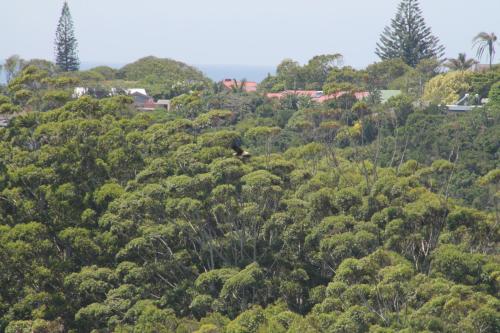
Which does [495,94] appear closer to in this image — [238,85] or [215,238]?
[238,85]

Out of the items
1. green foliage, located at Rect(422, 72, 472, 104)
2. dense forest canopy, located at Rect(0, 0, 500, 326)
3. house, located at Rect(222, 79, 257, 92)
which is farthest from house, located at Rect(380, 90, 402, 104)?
dense forest canopy, located at Rect(0, 0, 500, 326)

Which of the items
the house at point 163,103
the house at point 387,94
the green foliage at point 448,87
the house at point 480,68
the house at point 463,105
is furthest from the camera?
the house at point 480,68

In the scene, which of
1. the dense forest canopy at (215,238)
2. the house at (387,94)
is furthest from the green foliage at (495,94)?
the dense forest canopy at (215,238)

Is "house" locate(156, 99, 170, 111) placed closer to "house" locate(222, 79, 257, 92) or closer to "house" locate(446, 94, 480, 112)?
"house" locate(222, 79, 257, 92)

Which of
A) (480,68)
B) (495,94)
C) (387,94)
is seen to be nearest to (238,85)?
(387,94)

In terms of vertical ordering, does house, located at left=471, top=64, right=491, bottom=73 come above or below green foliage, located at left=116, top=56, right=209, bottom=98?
above

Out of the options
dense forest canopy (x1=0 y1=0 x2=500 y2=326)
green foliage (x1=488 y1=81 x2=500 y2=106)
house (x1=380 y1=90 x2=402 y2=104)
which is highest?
green foliage (x1=488 y1=81 x2=500 y2=106)

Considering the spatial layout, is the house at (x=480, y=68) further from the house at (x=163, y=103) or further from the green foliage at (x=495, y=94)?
the house at (x=163, y=103)

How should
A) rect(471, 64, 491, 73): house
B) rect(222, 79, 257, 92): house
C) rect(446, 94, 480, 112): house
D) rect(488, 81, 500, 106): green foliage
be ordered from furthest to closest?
rect(222, 79, 257, 92): house
rect(471, 64, 491, 73): house
rect(446, 94, 480, 112): house
rect(488, 81, 500, 106): green foliage
